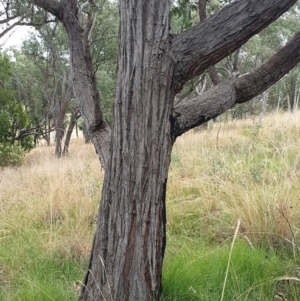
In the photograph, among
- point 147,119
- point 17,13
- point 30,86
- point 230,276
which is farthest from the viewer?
point 30,86

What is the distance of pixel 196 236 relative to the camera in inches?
128

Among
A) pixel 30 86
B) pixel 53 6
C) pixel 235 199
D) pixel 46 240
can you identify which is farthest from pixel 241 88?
pixel 30 86

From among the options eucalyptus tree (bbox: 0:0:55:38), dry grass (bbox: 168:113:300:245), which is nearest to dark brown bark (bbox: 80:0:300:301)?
dry grass (bbox: 168:113:300:245)

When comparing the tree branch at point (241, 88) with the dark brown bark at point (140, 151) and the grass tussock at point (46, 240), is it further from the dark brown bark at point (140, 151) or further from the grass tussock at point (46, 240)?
the grass tussock at point (46, 240)

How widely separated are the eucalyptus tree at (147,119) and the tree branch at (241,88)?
0.01m

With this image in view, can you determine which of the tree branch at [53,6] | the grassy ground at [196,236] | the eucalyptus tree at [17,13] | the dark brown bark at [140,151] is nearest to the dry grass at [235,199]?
the grassy ground at [196,236]

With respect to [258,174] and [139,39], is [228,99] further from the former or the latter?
[258,174]

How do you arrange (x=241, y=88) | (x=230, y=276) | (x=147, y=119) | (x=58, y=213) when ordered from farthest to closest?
(x=58, y=213) → (x=230, y=276) → (x=241, y=88) → (x=147, y=119)

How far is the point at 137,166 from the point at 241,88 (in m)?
0.74

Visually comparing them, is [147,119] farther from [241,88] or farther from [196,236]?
[196,236]

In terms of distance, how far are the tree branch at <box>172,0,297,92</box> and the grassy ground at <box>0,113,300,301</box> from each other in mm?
799

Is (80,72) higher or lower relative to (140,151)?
higher

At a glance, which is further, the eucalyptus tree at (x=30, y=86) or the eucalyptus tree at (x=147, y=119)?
the eucalyptus tree at (x=30, y=86)

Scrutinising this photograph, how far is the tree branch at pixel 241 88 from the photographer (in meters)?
1.90
